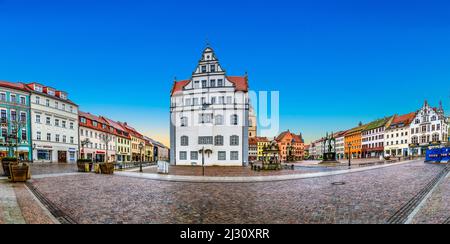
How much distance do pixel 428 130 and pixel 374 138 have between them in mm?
18210

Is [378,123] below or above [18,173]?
above

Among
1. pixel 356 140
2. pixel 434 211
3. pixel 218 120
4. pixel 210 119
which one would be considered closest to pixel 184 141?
pixel 210 119

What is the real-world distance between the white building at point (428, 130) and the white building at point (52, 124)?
7865cm

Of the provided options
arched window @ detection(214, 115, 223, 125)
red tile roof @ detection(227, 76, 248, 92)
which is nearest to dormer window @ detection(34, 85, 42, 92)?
arched window @ detection(214, 115, 223, 125)

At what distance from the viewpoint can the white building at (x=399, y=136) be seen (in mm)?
60656

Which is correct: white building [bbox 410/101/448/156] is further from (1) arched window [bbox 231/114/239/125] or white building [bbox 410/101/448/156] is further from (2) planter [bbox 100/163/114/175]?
(2) planter [bbox 100/163/114/175]

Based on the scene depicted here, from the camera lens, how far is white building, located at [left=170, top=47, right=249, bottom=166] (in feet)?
103

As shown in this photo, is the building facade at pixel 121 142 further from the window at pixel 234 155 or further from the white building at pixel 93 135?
the window at pixel 234 155

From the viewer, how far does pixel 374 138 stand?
242ft

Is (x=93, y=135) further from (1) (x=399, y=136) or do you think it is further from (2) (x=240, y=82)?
(1) (x=399, y=136)

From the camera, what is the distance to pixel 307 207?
20.7ft

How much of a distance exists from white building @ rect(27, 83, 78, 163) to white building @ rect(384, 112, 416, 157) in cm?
7978
